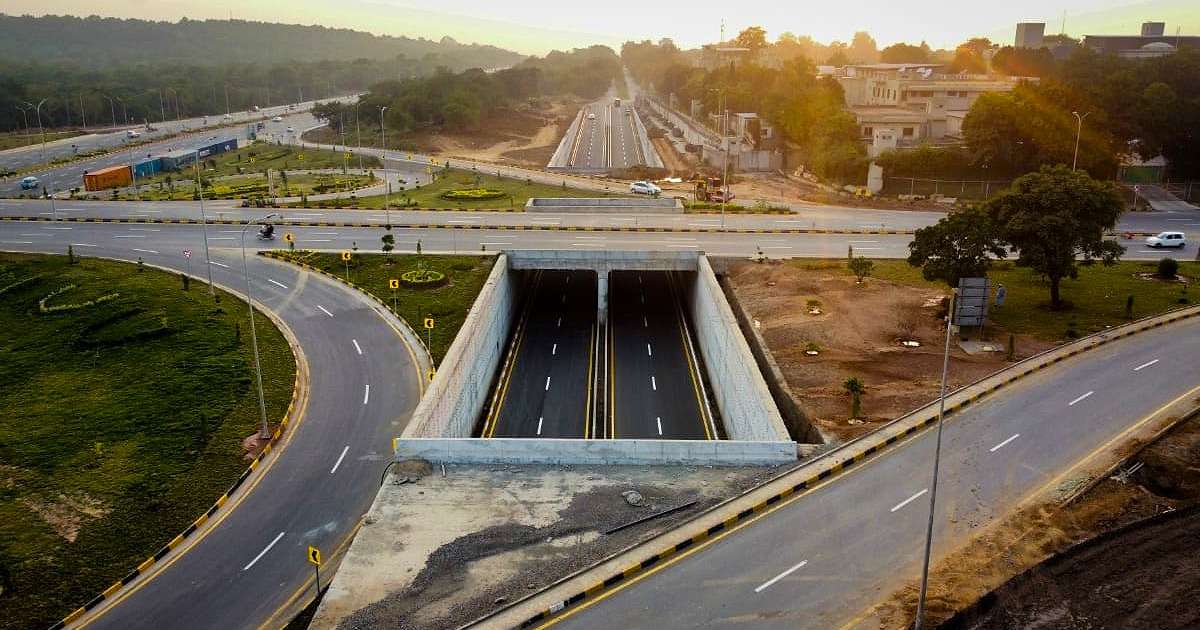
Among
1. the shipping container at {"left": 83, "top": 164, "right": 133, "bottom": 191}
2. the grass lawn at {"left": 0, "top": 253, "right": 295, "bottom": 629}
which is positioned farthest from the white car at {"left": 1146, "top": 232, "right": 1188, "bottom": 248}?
the shipping container at {"left": 83, "top": 164, "right": 133, "bottom": 191}

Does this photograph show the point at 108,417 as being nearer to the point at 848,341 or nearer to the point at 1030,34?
the point at 848,341

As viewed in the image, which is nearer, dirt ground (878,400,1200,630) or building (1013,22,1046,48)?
dirt ground (878,400,1200,630)

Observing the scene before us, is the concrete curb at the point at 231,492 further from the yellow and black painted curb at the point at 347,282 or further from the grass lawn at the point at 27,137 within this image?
the grass lawn at the point at 27,137

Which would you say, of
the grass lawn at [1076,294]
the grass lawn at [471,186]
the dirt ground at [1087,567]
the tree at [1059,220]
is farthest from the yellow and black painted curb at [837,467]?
the grass lawn at [471,186]

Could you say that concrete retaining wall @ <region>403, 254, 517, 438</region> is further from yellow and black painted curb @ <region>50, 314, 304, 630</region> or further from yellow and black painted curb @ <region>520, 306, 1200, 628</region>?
yellow and black painted curb @ <region>520, 306, 1200, 628</region>

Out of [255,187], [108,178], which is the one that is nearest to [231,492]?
[255,187]

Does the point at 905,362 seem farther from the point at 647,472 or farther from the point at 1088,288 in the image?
the point at 1088,288
